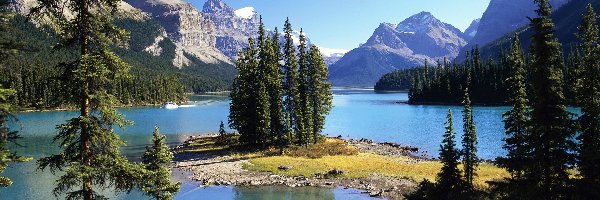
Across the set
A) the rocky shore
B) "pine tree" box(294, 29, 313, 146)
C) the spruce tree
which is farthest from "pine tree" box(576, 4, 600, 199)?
"pine tree" box(294, 29, 313, 146)

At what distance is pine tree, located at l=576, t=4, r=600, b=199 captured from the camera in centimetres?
2766

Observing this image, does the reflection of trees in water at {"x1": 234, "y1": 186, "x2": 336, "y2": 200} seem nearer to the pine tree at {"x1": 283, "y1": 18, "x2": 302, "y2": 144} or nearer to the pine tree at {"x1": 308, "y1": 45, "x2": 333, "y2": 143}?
the pine tree at {"x1": 283, "y1": 18, "x2": 302, "y2": 144}

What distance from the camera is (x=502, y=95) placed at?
17812cm

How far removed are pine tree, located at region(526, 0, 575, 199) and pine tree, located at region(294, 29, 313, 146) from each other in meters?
48.3

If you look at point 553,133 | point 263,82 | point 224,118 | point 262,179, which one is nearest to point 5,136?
point 553,133

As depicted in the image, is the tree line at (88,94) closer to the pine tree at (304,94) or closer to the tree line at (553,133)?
the tree line at (553,133)

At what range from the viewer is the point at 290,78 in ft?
237

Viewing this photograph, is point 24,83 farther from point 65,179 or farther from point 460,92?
point 65,179

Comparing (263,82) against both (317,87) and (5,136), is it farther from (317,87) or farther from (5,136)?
(5,136)

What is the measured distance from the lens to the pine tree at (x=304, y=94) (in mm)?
74688

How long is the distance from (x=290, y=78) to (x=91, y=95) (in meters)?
57.3

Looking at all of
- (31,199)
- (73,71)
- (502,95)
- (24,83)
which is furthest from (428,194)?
(24,83)

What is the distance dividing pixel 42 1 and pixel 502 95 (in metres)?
184

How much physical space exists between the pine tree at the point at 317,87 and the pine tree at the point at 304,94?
2.70 ft
